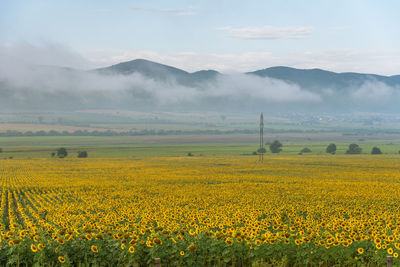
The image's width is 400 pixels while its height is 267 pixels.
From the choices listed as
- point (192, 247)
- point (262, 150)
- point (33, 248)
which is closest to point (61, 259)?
point (33, 248)

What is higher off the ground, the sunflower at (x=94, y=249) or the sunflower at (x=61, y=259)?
the sunflower at (x=94, y=249)

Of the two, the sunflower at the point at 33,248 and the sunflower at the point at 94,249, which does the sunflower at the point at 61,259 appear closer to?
the sunflower at the point at 33,248

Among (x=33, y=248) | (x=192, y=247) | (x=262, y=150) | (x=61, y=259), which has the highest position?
(x=33, y=248)

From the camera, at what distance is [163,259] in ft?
45.2

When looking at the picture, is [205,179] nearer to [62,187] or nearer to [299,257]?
[62,187]

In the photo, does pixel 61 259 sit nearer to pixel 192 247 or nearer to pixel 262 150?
pixel 192 247

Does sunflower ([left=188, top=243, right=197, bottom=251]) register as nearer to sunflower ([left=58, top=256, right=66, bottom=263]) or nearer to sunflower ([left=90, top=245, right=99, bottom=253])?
sunflower ([left=90, top=245, right=99, bottom=253])

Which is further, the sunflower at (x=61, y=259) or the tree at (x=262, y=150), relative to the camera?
the tree at (x=262, y=150)

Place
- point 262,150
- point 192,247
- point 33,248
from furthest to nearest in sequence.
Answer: point 262,150, point 192,247, point 33,248

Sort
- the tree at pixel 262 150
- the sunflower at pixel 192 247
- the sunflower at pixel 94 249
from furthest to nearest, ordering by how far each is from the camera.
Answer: the tree at pixel 262 150 < the sunflower at pixel 192 247 < the sunflower at pixel 94 249

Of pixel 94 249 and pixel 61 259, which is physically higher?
pixel 94 249

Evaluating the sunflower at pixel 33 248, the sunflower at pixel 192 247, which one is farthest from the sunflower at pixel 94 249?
the sunflower at pixel 192 247

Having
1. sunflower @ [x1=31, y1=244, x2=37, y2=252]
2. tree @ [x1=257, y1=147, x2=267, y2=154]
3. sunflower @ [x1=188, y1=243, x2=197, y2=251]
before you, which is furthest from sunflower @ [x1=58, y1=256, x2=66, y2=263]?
tree @ [x1=257, y1=147, x2=267, y2=154]

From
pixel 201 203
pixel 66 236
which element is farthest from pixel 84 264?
pixel 201 203
